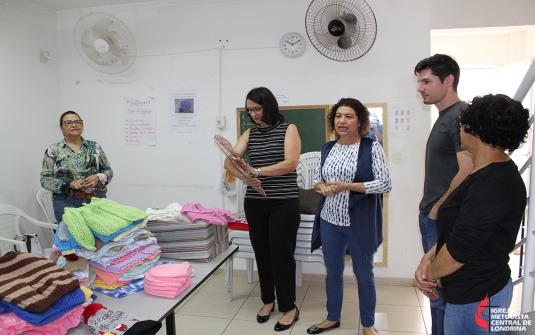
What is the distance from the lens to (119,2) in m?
3.63

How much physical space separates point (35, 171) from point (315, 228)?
276 cm

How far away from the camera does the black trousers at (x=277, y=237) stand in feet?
7.98

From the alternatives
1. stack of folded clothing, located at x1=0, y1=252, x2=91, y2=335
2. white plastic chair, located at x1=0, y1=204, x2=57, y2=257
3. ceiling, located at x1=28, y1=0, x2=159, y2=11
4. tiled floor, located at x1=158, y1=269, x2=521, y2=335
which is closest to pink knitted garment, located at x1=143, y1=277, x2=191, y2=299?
stack of folded clothing, located at x1=0, y1=252, x2=91, y2=335

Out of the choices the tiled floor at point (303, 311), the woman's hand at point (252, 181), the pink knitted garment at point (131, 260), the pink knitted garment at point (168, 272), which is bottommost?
the tiled floor at point (303, 311)

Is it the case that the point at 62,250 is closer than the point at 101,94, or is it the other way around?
the point at 62,250

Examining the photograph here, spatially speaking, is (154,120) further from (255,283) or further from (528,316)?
(528,316)

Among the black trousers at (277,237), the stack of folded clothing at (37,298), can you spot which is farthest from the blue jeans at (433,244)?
the stack of folded clothing at (37,298)

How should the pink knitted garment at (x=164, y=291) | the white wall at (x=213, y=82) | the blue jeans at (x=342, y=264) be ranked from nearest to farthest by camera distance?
the pink knitted garment at (x=164, y=291)
the blue jeans at (x=342, y=264)
the white wall at (x=213, y=82)

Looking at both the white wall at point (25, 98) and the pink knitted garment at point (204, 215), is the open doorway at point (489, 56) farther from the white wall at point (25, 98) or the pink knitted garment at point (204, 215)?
the white wall at point (25, 98)

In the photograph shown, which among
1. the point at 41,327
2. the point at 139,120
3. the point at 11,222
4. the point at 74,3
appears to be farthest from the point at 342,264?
the point at 74,3

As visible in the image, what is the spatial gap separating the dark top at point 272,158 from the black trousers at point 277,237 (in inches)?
1.8

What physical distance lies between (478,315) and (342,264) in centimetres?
119

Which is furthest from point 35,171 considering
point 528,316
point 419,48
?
point 528,316

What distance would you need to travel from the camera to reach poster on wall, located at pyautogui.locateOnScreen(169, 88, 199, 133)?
363cm
